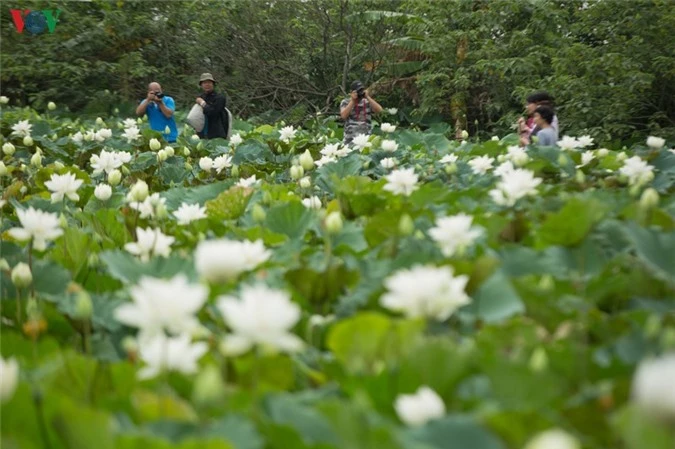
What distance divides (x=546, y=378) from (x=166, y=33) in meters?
14.4

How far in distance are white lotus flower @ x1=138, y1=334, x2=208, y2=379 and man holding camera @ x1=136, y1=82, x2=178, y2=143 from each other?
5.63m

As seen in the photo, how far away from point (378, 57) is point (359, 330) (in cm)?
1112

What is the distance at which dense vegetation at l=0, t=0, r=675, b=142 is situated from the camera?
8.01 metres

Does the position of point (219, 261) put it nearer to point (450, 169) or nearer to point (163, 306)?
point (163, 306)

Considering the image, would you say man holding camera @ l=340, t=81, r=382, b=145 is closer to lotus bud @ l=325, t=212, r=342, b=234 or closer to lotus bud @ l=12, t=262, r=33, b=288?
lotus bud @ l=325, t=212, r=342, b=234

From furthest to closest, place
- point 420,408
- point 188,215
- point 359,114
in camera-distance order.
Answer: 1. point 359,114
2. point 188,215
3. point 420,408

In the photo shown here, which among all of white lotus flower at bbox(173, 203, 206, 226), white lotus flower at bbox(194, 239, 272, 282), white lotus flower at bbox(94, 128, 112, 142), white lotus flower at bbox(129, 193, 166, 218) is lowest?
white lotus flower at bbox(94, 128, 112, 142)

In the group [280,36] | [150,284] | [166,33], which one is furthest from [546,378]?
[166,33]

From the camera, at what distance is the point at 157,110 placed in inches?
272

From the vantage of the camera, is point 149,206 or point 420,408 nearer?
point 420,408

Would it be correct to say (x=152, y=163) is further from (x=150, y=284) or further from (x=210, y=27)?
(x=210, y=27)

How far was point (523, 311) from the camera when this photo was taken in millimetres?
1187

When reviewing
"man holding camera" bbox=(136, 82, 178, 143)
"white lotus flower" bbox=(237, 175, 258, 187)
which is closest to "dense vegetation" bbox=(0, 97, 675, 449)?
"white lotus flower" bbox=(237, 175, 258, 187)

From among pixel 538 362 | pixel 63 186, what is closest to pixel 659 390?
pixel 538 362
